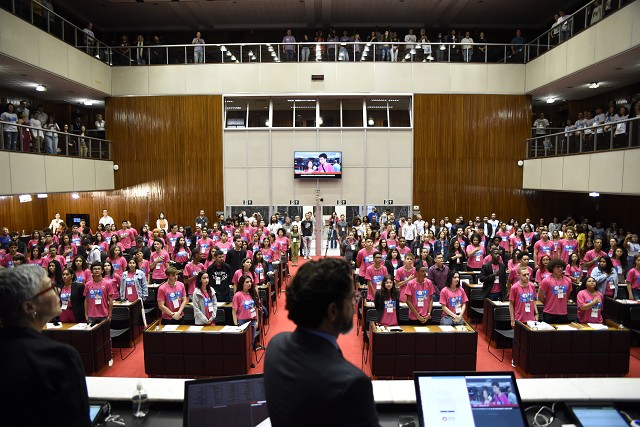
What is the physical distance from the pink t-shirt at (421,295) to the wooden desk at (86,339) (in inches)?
211

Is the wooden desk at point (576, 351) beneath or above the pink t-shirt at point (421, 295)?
beneath

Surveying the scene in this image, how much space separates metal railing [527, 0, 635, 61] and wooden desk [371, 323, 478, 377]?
11661mm

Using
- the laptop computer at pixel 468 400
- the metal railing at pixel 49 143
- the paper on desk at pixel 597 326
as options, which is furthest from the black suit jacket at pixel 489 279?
the metal railing at pixel 49 143

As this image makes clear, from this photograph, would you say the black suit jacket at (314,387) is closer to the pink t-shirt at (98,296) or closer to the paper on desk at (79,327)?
the paper on desk at (79,327)

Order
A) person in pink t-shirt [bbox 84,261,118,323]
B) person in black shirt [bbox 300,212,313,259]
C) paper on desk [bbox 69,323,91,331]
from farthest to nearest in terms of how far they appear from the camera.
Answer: person in black shirt [bbox 300,212,313,259], person in pink t-shirt [bbox 84,261,118,323], paper on desk [bbox 69,323,91,331]

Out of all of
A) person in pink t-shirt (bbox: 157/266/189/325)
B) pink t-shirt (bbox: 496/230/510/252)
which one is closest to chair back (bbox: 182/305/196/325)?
person in pink t-shirt (bbox: 157/266/189/325)

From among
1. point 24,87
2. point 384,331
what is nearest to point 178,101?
point 24,87

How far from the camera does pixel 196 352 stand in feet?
23.2

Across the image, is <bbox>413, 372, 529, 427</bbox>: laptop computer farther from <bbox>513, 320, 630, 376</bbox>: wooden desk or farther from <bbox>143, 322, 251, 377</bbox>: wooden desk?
<bbox>513, 320, 630, 376</bbox>: wooden desk

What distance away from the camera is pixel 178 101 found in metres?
19.3

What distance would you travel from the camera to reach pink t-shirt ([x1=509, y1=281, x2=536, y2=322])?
7.43 m

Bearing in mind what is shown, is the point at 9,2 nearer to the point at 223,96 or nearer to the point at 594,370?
the point at 223,96

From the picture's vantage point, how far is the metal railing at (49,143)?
510 inches

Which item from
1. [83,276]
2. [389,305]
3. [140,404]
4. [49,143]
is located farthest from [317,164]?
[140,404]
